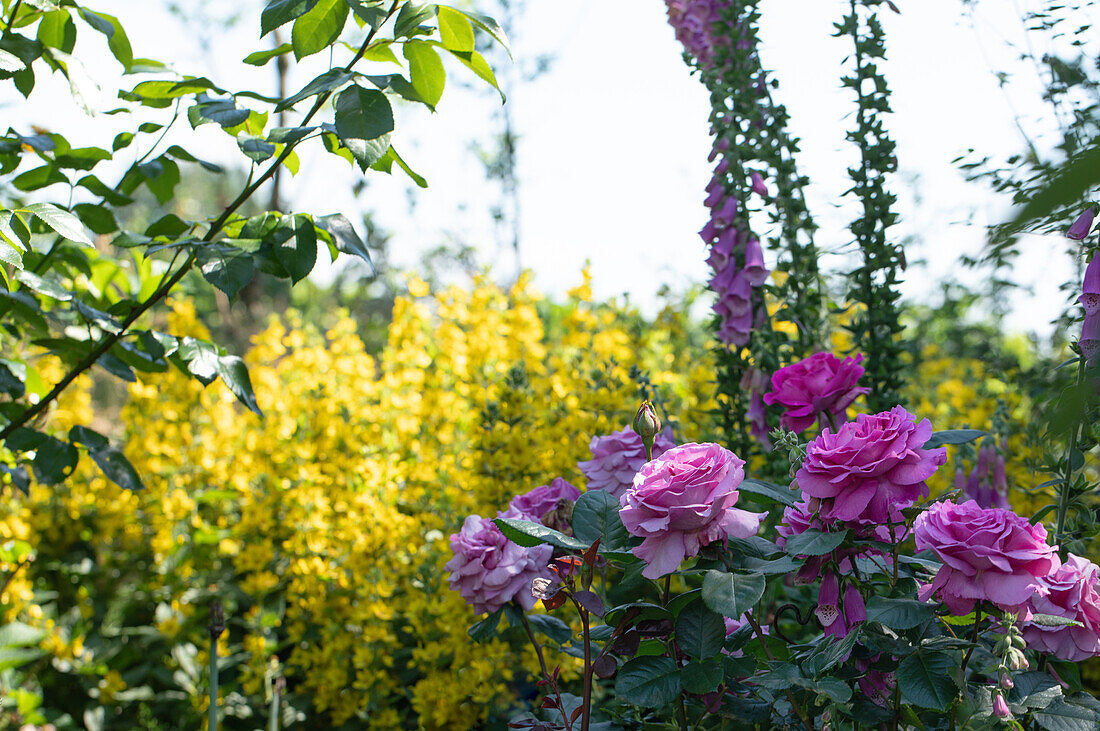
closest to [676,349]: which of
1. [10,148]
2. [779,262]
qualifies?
[779,262]

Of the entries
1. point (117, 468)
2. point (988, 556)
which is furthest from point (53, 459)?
point (988, 556)

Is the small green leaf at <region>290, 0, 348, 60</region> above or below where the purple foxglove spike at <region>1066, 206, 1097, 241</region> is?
above

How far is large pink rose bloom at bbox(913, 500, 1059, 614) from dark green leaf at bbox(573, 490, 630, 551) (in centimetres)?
33

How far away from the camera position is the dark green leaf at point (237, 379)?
3.86ft

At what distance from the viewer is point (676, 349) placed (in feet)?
10.3

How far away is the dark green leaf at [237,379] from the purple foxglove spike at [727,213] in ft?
3.26

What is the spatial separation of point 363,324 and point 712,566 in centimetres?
611

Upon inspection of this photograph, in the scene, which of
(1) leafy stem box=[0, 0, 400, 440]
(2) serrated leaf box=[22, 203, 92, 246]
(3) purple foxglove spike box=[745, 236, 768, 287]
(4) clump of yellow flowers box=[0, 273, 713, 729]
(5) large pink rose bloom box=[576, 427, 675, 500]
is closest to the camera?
(2) serrated leaf box=[22, 203, 92, 246]

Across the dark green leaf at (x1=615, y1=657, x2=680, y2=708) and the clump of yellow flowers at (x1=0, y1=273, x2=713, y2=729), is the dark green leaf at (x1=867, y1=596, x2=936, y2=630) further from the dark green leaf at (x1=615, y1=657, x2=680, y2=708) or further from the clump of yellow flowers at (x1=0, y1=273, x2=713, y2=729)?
the clump of yellow flowers at (x1=0, y1=273, x2=713, y2=729)

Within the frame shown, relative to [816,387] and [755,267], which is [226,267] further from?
[755,267]

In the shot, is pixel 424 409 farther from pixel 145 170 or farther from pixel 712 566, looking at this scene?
pixel 712 566

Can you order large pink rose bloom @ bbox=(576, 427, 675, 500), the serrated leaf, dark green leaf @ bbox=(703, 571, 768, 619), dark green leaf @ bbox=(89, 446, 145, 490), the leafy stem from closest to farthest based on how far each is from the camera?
dark green leaf @ bbox=(703, 571, 768, 619) < the serrated leaf < the leafy stem < large pink rose bloom @ bbox=(576, 427, 675, 500) < dark green leaf @ bbox=(89, 446, 145, 490)

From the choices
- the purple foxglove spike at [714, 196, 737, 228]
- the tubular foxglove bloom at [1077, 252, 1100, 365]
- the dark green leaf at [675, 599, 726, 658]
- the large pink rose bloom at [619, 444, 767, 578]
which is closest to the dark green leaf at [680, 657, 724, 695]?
the dark green leaf at [675, 599, 726, 658]

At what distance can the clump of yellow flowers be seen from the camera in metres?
1.81
